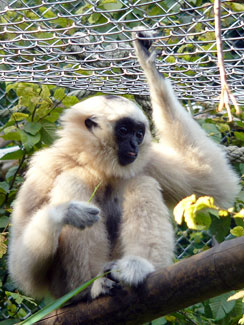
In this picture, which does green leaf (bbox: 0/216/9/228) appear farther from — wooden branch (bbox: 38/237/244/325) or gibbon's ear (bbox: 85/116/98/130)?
wooden branch (bbox: 38/237/244/325)

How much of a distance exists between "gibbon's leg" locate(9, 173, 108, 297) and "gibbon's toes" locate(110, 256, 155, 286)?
0.71 ft

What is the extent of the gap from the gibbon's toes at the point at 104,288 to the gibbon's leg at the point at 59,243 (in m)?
0.18

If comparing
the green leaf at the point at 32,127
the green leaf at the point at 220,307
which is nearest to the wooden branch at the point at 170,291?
the green leaf at the point at 220,307

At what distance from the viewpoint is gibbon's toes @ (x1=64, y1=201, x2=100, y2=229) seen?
2877mm

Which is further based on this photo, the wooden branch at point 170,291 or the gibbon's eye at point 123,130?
the gibbon's eye at point 123,130

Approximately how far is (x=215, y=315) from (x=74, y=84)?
5.89ft

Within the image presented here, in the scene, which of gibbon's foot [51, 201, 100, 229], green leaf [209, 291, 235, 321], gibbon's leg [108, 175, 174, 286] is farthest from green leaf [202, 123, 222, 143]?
gibbon's foot [51, 201, 100, 229]

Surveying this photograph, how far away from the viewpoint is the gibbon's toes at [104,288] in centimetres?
288

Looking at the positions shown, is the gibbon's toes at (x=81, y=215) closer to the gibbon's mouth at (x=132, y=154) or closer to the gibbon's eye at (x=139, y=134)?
the gibbon's mouth at (x=132, y=154)

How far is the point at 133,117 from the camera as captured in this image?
360cm

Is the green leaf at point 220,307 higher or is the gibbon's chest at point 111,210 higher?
the gibbon's chest at point 111,210

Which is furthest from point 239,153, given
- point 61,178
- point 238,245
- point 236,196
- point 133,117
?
point 238,245

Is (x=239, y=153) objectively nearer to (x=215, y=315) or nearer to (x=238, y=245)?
(x=215, y=315)

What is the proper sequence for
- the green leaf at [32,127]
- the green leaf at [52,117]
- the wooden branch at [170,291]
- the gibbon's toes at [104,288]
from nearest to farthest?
the wooden branch at [170,291] < the gibbon's toes at [104,288] < the green leaf at [32,127] < the green leaf at [52,117]
